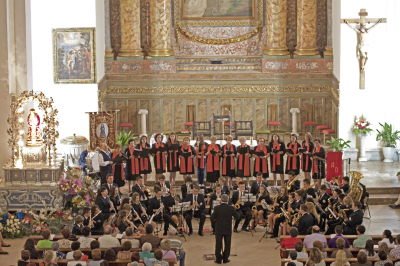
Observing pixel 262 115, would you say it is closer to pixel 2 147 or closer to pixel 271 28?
Answer: pixel 271 28

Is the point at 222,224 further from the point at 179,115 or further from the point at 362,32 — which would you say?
the point at 179,115

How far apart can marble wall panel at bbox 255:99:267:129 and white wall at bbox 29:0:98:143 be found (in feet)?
20.2

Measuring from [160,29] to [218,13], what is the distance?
91.1 inches

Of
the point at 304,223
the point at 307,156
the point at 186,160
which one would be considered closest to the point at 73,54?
the point at 186,160

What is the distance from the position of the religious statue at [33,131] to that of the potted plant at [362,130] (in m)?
9.75

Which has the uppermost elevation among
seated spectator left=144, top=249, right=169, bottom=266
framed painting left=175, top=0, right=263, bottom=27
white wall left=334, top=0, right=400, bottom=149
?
framed painting left=175, top=0, right=263, bottom=27

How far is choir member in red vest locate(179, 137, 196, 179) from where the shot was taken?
1652 centimetres

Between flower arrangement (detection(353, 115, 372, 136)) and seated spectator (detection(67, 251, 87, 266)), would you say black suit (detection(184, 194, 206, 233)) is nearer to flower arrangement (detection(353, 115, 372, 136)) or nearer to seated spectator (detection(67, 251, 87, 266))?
seated spectator (detection(67, 251, 87, 266))

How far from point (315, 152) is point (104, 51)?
30.8 ft

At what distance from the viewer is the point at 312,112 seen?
22891 mm

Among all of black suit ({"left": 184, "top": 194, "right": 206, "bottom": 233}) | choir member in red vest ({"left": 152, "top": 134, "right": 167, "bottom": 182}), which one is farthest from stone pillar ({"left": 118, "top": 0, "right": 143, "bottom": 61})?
black suit ({"left": 184, "top": 194, "right": 206, "bottom": 233})

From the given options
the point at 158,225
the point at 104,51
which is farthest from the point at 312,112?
the point at 158,225

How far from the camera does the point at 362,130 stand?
19781 millimetres

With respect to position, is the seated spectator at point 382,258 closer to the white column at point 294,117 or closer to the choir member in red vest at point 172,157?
the choir member in red vest at point 172,157
